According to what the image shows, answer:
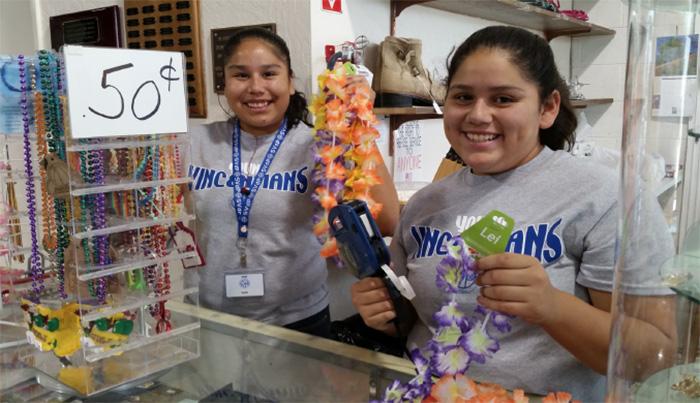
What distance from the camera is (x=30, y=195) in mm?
937

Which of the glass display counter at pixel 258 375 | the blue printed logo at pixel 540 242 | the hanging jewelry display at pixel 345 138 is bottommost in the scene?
the glass display counter at pixel 258 375

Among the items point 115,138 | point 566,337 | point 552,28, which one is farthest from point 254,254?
point 552,28

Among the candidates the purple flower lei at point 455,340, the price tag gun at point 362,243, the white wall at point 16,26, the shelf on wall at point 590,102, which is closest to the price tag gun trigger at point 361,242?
the price tag gun at point 362,243

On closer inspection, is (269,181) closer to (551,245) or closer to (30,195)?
(30,195)

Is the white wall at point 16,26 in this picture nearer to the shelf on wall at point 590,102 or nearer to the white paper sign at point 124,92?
the white paper sign at point 124,92

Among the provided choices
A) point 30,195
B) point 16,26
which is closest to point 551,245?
point 30,195

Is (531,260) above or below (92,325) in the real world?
above

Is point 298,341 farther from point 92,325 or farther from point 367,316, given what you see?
point 92,325

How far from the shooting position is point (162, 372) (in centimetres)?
97

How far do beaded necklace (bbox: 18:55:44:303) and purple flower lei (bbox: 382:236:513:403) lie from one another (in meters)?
0.61

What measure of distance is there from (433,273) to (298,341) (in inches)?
12.0

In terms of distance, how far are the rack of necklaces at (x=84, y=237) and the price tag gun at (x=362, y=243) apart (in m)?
0.27

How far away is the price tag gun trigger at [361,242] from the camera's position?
0.91m

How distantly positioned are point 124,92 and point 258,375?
54 centimetres
